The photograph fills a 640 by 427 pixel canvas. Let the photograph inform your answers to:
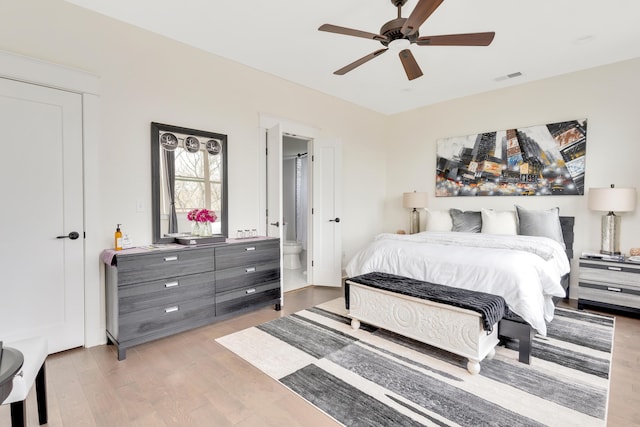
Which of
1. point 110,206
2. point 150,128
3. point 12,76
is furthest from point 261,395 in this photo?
point 12,76

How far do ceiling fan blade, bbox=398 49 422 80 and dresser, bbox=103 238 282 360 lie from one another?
2163 millimetres

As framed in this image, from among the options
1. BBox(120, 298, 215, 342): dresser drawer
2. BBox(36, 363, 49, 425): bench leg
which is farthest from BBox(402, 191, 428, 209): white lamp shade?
BBox(36, 363, 49, 425): bench leg

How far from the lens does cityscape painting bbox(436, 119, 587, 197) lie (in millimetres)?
3842

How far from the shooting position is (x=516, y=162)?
4.25m

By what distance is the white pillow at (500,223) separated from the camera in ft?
12.7

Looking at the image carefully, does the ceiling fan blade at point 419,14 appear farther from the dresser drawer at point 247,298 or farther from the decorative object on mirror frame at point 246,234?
the dresser drawer at point 247,298

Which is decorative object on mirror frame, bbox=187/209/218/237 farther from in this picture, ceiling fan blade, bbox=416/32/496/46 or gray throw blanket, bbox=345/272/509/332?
ceiling fan blade, bbox=416/32/496/46

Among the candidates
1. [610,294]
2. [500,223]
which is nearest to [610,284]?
[610,294]

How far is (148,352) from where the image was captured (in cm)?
248

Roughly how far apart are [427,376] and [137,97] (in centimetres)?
332

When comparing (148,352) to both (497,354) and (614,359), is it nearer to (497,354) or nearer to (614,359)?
(497,354)

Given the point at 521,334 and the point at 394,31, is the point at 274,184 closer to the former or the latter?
the point at 394,31

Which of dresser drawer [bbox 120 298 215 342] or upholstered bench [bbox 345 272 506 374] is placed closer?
upholstered bench [bbox 345 272 506 374]

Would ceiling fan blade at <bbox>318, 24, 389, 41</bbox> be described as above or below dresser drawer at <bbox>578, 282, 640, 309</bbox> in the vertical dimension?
above
